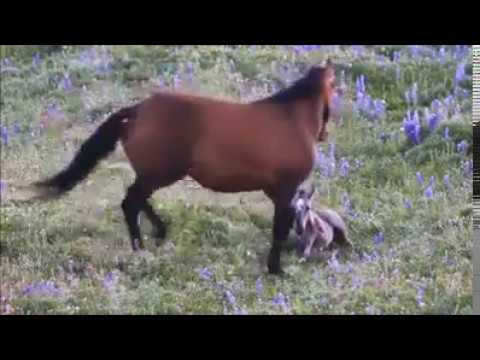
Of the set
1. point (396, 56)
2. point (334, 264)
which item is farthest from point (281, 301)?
point (396, 56)

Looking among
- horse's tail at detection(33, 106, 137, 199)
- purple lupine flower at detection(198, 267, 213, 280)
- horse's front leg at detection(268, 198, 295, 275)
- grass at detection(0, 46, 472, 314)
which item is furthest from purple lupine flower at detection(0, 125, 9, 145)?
horse's front leg at detection(268, 198, 295, 275)

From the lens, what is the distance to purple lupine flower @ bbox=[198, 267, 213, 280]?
15.7ft

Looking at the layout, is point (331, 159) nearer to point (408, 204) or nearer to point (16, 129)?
point (408, 204)

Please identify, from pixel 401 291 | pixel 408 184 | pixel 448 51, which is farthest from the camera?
pixel 448 51

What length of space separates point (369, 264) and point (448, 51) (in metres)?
1.62

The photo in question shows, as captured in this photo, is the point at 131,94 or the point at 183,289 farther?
the point at 131,94

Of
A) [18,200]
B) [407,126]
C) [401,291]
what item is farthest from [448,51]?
[18,200]

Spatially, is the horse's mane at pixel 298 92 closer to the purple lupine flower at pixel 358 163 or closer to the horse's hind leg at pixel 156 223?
the purple lupine flower at pixel 358 163

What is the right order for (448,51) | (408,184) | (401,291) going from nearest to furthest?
(401,291), (408,184), (448,51)

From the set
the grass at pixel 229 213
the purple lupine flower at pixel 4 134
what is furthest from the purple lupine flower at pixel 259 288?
the purple lupine flower at pixel 4 134

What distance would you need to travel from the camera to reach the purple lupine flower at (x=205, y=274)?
15.7 feet

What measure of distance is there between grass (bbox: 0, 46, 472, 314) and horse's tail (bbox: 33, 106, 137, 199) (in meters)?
0.06

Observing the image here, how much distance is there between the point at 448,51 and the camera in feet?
17.8

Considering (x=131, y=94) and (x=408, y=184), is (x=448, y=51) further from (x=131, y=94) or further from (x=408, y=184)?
(x=131, y=94)
